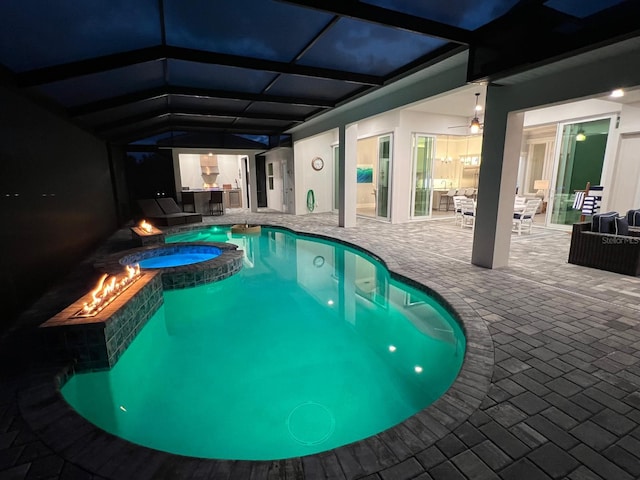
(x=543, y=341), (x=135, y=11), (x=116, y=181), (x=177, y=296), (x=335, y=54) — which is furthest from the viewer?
(x=116, y=181)

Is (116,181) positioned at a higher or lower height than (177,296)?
higher

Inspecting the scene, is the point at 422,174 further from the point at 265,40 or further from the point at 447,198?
the point at 265,40

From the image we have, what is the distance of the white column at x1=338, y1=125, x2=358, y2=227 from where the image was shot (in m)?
8.29

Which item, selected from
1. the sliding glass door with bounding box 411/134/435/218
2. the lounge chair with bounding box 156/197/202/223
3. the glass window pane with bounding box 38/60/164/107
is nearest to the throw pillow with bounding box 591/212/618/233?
the sliding glass door with bounding box 411/134/435/218

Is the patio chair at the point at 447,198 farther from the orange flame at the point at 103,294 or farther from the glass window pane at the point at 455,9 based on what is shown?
the orange flame at the point at 103,294

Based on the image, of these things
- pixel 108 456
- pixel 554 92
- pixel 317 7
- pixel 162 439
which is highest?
pixel 317 7

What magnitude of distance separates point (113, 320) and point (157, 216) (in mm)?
8548

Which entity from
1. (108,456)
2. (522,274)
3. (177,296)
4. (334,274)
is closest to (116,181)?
(177,296)

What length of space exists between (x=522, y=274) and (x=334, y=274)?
115 inches

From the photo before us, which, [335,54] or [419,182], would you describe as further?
[419,182]

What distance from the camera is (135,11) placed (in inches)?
114

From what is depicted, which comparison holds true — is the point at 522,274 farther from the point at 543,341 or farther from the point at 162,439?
the point at 162,439

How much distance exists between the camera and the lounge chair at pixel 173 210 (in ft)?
35.0

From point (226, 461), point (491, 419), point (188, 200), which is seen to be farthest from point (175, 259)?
point (188, 200)
